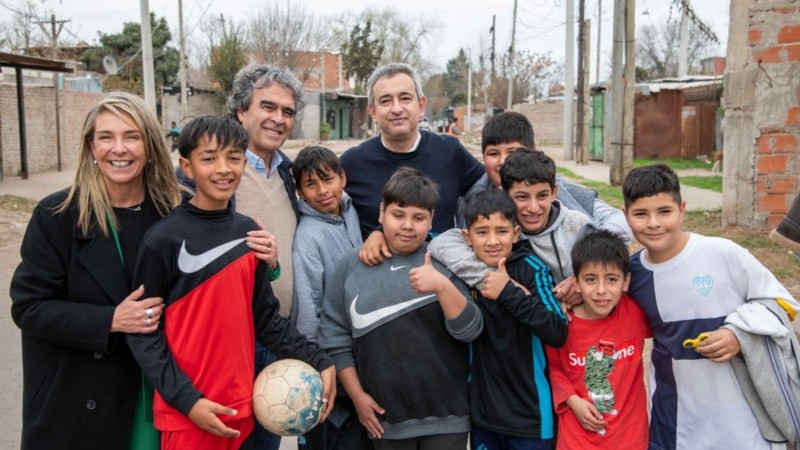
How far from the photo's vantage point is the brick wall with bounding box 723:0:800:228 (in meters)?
8.45

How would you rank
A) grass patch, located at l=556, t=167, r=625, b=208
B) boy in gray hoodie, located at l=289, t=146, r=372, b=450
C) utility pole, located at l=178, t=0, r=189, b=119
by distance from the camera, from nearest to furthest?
boy in gray hoodie, located at l=289, t=146, r=372, b=450 → grass patch, located at l=556, t=167, r=625, b=208 → utility pole, located at l=178, t=0, r=189, b=119

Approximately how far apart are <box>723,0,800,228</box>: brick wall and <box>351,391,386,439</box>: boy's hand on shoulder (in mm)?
7774

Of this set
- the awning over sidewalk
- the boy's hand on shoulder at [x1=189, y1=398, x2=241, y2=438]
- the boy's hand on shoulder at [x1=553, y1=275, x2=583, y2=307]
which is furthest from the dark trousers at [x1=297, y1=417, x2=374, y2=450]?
the awning over sidewalk

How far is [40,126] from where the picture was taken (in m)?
21.2

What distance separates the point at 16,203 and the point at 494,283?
1396 cm

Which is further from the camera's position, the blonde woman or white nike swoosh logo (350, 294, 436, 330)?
white nike swoosh logo (350, 294, 436, 330)

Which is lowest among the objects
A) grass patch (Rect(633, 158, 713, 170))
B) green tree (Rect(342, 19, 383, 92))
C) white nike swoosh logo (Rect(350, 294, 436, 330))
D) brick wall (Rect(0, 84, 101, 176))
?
white nike swoosh logo (Rect(350, 294, 436, 330))

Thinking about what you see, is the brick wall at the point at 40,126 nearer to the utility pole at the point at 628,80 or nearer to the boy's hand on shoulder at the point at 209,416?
the utility pole at the point at 628,80

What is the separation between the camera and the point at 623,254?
291 centimetres

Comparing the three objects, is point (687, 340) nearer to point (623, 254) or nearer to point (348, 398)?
point (623, 254)

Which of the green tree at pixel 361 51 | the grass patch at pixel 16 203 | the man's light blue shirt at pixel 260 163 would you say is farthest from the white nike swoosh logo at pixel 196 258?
the green tree at pixel 361 51

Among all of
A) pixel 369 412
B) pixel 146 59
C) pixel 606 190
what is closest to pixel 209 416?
pixel 369 412

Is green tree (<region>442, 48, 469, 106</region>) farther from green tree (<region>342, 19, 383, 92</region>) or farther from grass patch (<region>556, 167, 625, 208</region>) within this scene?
grass patch (<region>556, 167, 625, 208</region>)

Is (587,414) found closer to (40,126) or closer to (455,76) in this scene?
(40,126)
